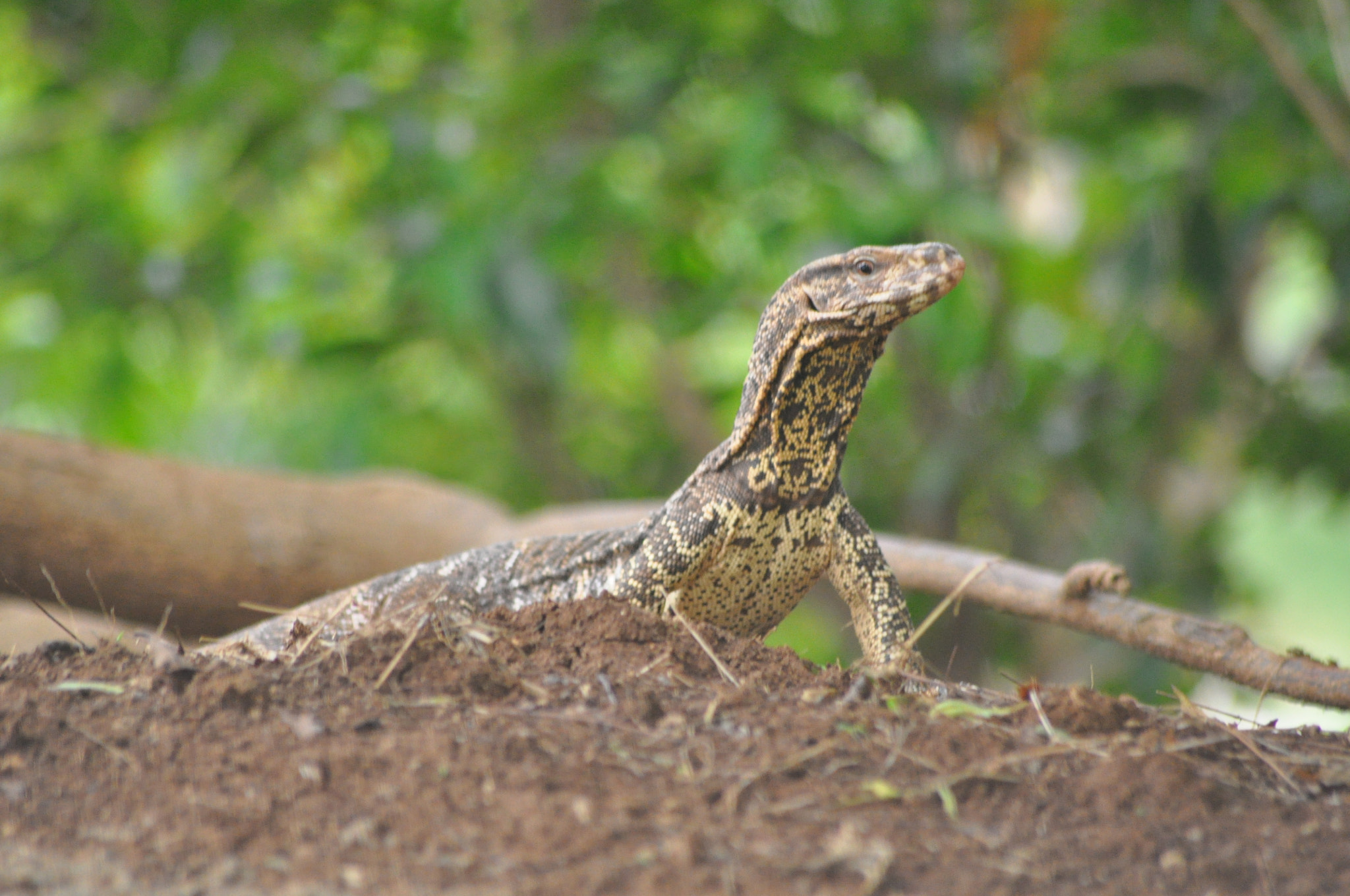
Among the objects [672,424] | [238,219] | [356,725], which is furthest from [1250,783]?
[238,219]

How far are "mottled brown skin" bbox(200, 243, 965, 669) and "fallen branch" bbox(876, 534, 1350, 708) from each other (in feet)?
1.57

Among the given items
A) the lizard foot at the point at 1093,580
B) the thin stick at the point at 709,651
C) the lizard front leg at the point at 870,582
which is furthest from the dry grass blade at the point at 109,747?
the lizard foot at the point at 1093,580

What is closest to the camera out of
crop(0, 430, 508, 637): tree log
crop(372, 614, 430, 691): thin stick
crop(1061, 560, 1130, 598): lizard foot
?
crop(372, 614, 430, 691): thin stick

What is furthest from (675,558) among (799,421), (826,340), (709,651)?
(709,651)

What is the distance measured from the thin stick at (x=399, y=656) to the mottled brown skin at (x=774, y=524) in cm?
84

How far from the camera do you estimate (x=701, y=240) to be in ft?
24.8

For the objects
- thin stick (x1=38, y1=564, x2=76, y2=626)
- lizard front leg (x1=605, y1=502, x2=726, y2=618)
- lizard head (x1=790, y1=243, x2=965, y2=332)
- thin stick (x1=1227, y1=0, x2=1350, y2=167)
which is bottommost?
thin stick (x1=38, y1=564, x2=76, y2=626)

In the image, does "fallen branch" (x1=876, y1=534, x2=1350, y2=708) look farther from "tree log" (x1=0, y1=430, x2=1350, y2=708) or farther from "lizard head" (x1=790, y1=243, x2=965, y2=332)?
"lizard head" (x1=790, y1=243, x2=965, y2=332)

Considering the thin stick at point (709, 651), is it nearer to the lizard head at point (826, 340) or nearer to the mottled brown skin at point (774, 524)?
the mottled brown skin at point (774, 524)

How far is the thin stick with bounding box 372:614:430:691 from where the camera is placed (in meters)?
2.65

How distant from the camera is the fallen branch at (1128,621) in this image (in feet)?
12.4

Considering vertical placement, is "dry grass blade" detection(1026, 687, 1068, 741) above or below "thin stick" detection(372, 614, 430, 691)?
above

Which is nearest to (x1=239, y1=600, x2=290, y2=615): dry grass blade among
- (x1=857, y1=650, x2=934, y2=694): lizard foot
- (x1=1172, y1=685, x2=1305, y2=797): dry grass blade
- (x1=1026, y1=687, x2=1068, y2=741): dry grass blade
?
(x1=857, y1=650, x2=934, y2=694): lizard foot

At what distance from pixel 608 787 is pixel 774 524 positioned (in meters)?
1.80
